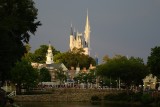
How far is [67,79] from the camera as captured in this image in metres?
153

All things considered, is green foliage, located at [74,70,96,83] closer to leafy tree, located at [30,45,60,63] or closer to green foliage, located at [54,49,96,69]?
green foliage, located at [54,49,96,69]

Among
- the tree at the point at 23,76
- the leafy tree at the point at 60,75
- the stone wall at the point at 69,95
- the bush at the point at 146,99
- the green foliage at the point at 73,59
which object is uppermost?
the green foliage at the point at 73,59

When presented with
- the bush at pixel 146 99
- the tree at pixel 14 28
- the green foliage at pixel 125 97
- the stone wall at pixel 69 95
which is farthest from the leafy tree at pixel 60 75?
the tree at pixel 14 28

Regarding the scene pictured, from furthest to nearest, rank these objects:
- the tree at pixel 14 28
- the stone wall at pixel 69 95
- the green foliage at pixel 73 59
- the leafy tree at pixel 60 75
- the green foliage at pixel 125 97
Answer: the green foliage at pixel 73 59
the leafy tree at pixel 60 75
the stone wall at pixel 69 95
the green foliage at pixel 125 97
the tree at pixel 14 28

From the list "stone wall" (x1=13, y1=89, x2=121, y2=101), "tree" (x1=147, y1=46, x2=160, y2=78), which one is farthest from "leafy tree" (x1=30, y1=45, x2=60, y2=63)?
"tree" (x1=147, y1=46, x2=160, y2=78)

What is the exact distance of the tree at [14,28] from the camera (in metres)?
42.2

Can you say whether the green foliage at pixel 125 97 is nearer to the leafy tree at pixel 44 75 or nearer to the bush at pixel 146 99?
the bush at pixel 146 99

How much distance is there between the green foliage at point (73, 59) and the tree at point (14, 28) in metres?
128

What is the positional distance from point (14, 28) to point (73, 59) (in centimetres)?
13747

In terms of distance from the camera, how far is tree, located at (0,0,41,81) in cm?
4222

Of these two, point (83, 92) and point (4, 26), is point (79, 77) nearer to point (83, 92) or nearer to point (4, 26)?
point (83, 92)

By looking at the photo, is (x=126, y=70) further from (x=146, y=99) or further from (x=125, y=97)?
(x=146, y=99)

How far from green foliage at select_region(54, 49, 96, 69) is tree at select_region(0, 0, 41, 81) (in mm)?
127618

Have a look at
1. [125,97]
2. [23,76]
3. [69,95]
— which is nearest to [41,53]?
[69,95]
